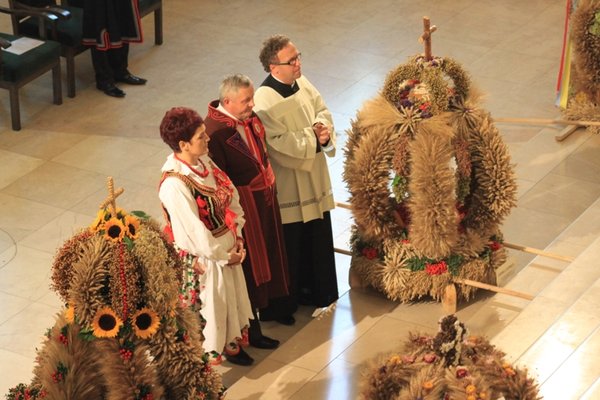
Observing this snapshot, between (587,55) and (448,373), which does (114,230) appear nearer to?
(448,373)

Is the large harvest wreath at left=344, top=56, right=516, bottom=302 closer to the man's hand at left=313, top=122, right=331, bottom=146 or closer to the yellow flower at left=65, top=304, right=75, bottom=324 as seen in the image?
the man's hand at left=313, top=122, right=331, bottom=146

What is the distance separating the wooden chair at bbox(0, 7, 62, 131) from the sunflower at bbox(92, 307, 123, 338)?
14.9 feet

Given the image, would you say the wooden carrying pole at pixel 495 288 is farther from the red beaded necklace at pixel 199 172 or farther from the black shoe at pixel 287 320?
the red beaded necklace at pixel 199 172

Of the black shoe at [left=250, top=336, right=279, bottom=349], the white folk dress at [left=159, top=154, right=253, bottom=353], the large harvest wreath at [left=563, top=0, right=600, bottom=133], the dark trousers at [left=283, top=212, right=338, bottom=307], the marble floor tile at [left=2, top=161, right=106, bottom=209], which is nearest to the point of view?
the white folk dress at [left=159, top=154, right=253, bottom=353]

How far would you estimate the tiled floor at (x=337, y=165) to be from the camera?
5.88m

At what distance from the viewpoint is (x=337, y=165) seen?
8.12 m

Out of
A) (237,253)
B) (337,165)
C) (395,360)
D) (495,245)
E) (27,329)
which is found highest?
(395,360)

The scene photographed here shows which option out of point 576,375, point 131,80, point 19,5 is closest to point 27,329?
point 576,375

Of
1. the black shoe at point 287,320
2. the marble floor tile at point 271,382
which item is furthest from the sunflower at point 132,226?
the black shoe at point 287,320

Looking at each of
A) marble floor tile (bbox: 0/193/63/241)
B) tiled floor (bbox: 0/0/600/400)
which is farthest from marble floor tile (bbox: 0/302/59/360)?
marble floor tile (bbox: 0/193/63/241)

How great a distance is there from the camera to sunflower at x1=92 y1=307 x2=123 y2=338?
14.1 feet

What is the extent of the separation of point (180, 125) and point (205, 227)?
480 millimetres

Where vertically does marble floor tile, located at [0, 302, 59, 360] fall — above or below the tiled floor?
below

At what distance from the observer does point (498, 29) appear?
34.4ft
